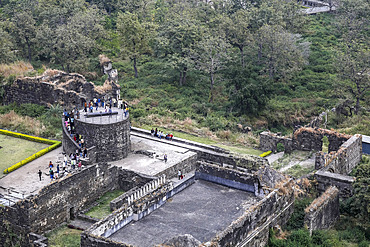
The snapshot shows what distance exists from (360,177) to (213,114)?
806 inches

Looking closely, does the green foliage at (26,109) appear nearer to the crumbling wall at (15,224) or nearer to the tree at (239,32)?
the crumbling wall at (15,224)

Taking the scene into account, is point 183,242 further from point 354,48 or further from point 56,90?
point 354,48

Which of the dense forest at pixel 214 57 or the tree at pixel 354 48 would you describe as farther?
the tree at pixel 354 48

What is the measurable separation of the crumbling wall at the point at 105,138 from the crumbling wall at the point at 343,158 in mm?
11941

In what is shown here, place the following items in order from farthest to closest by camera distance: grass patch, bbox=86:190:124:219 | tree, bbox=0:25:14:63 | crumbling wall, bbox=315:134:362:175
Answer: tree, bbox=0:25:14:63
crumbling wall, bbox=315:134:362:175
grass patch, bbox=86:190:124:219

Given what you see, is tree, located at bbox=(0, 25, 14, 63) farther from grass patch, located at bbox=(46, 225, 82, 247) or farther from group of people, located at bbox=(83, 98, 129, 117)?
grass patch, located at bbox=(46, 225, 82, 247)

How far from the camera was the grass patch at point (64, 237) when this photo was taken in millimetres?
27197

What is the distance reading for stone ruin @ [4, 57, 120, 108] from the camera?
42.2 metres

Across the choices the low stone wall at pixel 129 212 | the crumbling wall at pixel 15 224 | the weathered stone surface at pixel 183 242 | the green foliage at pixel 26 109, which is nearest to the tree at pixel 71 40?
the green foliage at pixel 26 109

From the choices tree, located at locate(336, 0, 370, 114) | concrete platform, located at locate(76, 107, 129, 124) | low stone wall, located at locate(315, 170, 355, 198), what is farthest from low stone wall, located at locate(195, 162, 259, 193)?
tree, located at locate(336, 0, 370, 114)

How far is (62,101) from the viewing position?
4262 centimetres

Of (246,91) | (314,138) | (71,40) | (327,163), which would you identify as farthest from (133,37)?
(327,163)

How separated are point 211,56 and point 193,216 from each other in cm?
3059

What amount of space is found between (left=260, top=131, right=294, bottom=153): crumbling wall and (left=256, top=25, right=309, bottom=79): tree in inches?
651
